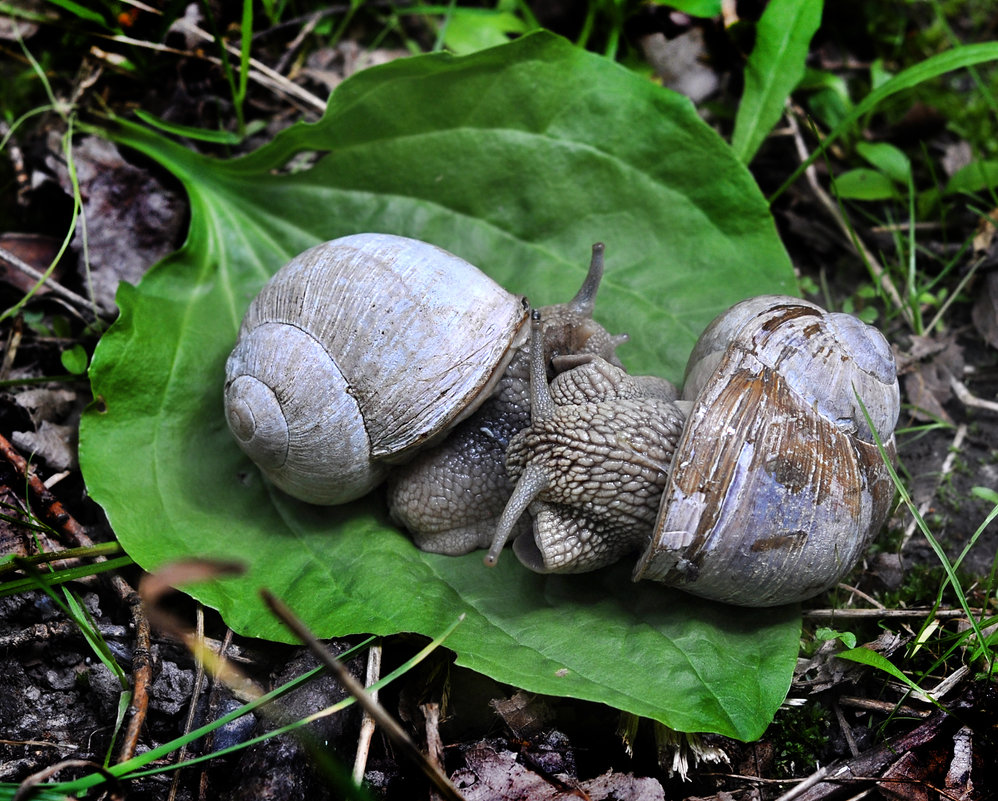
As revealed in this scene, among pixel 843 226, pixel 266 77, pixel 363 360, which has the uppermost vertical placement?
pixel 266 77

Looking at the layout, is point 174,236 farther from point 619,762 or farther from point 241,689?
point 619,762

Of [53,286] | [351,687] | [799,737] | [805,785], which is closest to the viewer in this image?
[351,687]

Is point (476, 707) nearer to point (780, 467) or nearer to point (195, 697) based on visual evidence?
point (195, 697)

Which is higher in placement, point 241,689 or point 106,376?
point 106,376

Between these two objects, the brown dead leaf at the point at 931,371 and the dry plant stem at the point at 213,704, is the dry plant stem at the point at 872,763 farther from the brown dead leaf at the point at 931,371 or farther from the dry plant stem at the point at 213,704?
the dry plant stem at the point at 213,704

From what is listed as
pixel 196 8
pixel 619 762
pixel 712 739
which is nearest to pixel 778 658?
pixel 712 739

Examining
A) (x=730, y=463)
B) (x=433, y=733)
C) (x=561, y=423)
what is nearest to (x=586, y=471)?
(x=561, y=423)

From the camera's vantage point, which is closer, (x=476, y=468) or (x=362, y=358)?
(x=362, y=358)
